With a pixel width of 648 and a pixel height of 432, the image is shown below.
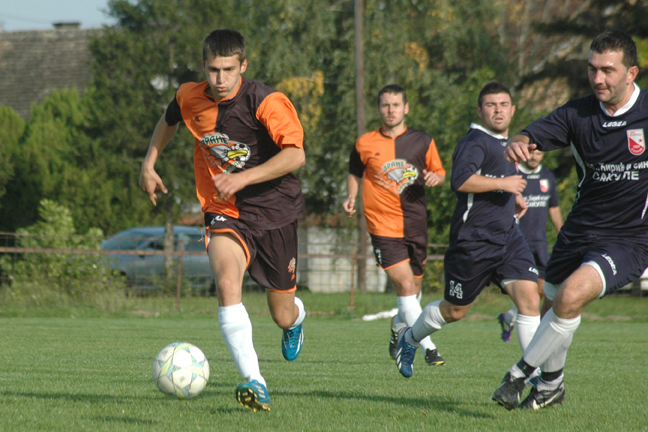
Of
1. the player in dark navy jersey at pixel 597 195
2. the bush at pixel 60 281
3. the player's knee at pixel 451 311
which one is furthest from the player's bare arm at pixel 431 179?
the bush at pixel 60 281

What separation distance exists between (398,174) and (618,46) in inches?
152

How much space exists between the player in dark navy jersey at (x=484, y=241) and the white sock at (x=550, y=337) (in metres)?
1.36

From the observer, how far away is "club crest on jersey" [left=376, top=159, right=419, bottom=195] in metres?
8.10

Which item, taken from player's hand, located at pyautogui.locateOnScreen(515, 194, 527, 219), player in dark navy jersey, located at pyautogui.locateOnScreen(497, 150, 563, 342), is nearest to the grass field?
player in dark navy jersey, located at pyautogui.locateOnScreen(497, 150, 563, 342)

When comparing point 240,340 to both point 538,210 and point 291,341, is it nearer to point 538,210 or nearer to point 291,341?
point 291,341

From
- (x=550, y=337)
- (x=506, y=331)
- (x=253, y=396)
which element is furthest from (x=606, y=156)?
→ (x=506, y=331)

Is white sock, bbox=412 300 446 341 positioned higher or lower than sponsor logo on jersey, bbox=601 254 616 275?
A: lower

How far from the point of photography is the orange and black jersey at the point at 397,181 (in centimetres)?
799

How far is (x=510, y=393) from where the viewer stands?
443 cm

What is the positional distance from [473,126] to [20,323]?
8782mm

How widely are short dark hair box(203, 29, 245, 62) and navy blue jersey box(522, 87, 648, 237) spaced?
191 cm

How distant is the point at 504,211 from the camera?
6.19 meters

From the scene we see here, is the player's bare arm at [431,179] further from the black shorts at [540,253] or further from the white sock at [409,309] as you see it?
the black shorts at [540,253]

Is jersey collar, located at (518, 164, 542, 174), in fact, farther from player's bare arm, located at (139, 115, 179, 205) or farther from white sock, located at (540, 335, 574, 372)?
player's bare arm, located at (139, 115, 179, 205)
